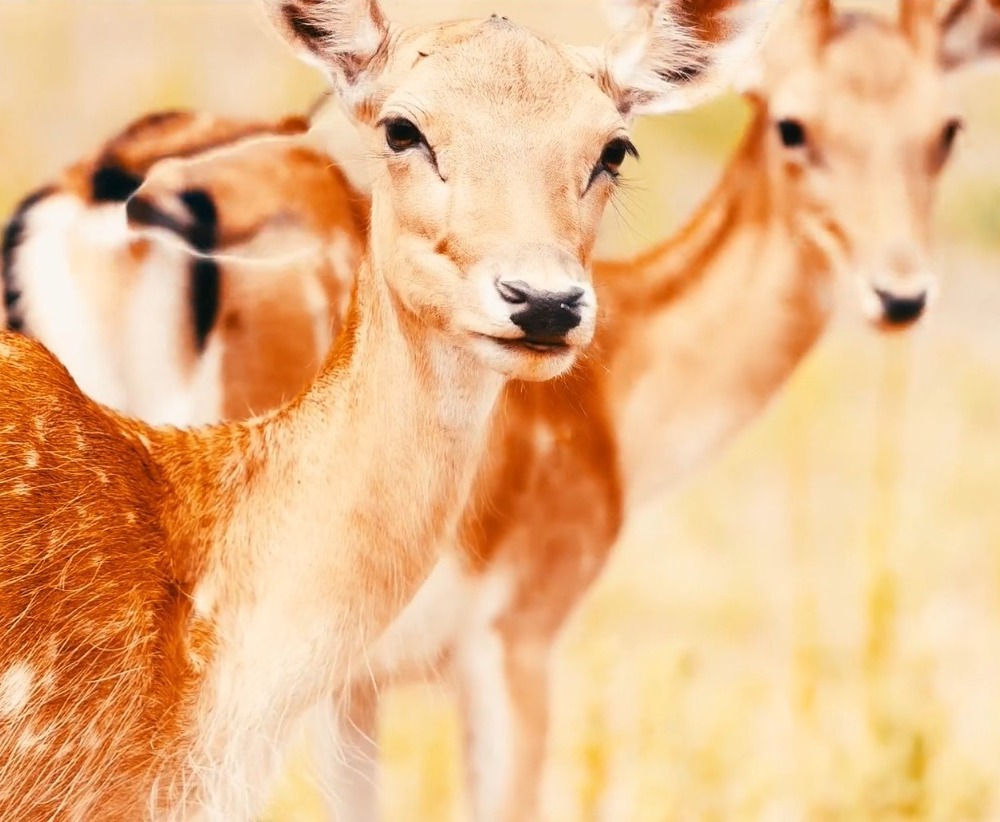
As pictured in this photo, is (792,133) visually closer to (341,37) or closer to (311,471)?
(341,37)

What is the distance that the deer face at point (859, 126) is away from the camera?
1.79 meters

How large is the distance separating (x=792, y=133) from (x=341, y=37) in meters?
0.85

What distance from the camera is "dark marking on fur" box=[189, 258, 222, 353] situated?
5.55ft

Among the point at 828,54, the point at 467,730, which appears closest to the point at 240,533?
the point at 467,730

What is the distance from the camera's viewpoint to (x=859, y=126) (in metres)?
1.81

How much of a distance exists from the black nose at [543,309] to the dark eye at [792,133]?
3.15 ft

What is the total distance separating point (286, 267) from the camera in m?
1.71

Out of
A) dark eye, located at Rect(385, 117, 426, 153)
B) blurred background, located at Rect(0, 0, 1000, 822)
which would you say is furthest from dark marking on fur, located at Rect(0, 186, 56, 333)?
dark eye, located at Rect(385, 117, 426, 153)

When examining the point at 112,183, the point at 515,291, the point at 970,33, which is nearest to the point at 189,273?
the point at 112,183

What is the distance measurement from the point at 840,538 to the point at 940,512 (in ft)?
0.85

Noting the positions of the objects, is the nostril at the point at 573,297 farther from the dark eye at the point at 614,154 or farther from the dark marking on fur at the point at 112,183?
the dark marking on fur at the point at 112,183

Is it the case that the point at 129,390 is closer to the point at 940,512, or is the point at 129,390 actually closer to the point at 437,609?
the point at 437,609

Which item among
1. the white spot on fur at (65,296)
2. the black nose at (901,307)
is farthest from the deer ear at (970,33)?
the white spot on fur at (65,296)

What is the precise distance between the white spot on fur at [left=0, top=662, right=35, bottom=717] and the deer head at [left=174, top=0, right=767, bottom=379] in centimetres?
41
